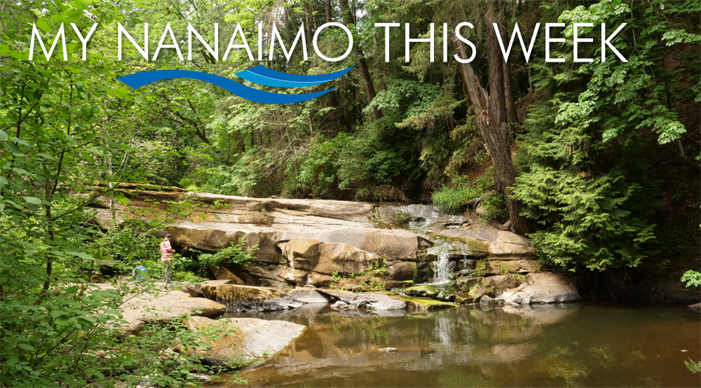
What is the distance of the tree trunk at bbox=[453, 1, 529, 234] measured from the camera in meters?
13.2

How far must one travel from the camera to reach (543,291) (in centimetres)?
1208

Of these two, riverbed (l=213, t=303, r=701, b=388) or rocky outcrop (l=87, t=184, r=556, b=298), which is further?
rocky outcrop (l=87, t=184, r=556, b=298)

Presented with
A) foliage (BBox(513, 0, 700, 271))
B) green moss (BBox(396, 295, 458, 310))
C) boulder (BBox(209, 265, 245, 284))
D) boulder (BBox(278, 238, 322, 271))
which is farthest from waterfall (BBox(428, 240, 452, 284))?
boulder (BBox(209, 265, 245, 284))

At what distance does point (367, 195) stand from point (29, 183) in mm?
16516

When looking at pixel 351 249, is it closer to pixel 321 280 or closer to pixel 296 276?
pixel 321 280

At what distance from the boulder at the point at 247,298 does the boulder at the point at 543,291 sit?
617cm

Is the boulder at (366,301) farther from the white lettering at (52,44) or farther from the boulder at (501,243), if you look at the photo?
→ the white lettering at (52,44)

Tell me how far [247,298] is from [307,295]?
1799 mm

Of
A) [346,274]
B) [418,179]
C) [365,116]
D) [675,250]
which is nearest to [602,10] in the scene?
[675,250]

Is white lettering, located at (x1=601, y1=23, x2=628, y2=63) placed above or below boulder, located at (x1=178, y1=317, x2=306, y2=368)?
above

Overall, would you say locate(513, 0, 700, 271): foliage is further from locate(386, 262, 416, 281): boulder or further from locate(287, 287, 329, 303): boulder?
locate(287, 287, 329, 303): boulder

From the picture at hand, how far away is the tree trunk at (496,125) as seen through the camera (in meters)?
13.2

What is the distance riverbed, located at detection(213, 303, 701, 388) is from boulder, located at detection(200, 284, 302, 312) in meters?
1.78

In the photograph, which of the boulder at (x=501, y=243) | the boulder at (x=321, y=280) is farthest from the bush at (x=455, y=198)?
the boulder at (x=321, y=280)
